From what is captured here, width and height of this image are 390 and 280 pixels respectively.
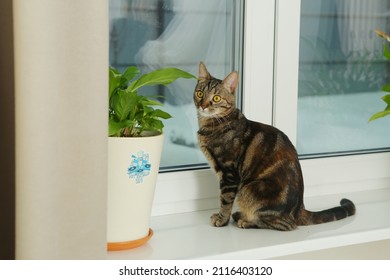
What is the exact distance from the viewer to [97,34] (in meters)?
1.02

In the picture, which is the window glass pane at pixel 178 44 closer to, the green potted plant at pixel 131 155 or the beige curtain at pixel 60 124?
the green potted plant at pixel 131 155

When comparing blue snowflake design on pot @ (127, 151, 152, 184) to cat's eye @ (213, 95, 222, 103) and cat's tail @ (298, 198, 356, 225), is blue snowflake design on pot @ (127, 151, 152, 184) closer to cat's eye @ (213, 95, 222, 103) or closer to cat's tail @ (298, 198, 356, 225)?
cat's eye @ (213, 95, 222, 103)

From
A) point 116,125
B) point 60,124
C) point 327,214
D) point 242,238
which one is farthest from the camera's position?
point 327,214

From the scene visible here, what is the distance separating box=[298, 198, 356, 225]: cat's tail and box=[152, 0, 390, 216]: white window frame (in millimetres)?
174

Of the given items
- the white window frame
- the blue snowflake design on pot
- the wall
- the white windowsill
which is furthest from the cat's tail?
the wall

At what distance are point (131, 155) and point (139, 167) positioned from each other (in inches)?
1.3

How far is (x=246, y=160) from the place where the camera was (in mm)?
1463

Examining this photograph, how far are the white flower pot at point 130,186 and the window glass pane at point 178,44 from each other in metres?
0.31

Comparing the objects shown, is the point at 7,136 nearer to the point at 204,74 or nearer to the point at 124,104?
the point at 124,104

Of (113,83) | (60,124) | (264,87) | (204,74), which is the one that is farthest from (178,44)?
(60,124)

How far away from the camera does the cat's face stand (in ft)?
4.72

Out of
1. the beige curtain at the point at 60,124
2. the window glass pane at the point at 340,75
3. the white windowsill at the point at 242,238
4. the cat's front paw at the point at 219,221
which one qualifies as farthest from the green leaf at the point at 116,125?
the window glass pane at the point at 340,75

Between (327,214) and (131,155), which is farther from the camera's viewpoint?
(327,214)
